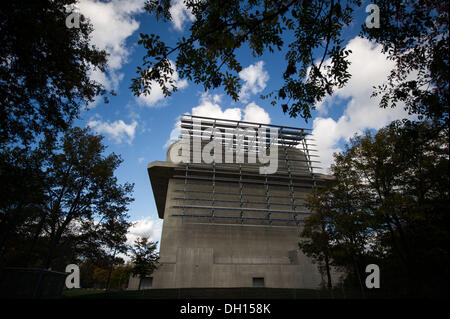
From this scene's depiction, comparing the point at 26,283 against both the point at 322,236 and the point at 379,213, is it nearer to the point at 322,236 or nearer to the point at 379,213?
the point at 379,213

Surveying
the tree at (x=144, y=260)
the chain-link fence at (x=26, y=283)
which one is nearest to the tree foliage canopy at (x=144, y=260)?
the tree at (x=144, y=260)

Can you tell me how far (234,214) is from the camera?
31.5 meters

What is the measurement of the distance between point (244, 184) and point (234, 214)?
4.67m

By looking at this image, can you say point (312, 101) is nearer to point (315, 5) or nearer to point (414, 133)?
point (315, 5)

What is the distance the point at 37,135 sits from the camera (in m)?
9.06

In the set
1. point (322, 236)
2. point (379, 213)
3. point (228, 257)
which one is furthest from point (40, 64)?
point (228, 257)

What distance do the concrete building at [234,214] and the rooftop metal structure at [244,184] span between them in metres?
0.13

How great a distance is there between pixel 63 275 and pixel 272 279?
20302 mm

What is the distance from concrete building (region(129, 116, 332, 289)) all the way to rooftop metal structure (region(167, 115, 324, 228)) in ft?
0.43

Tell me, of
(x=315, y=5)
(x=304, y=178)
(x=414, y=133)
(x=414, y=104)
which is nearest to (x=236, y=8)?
(x=315, y=5)

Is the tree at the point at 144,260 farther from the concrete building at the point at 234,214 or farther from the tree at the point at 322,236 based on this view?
the tree at the point at 322,236

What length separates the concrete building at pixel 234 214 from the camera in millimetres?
26141

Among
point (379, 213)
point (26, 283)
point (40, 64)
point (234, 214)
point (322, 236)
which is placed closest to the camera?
point (40, 64)

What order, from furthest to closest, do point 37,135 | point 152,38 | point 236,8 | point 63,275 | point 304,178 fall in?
point 304,178, point 63,275, point 37,135, point 236,8, point 152,38
